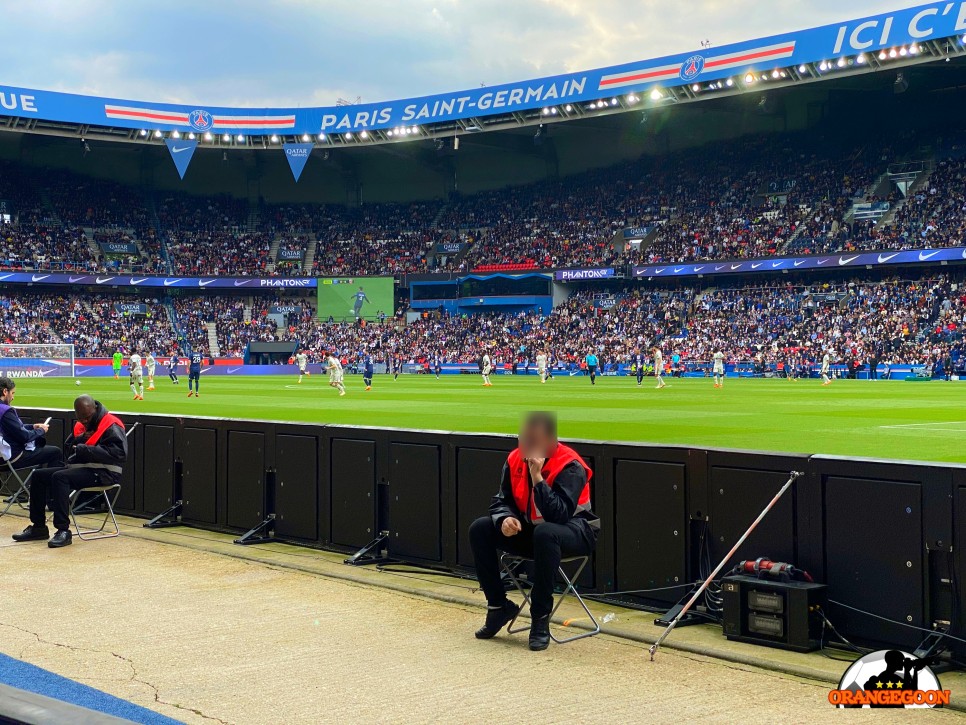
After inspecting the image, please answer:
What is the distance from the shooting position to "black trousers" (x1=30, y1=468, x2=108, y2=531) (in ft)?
34.8

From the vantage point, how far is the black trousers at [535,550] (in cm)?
668

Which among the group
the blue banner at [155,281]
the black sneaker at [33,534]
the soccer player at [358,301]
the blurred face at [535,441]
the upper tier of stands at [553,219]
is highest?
the upper tier of stands at [553,219]

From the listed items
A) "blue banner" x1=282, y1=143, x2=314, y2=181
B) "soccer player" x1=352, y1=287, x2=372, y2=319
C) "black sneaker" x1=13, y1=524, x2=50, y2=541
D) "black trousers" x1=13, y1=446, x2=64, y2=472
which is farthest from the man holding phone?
"soccer player" x1=352, y1=287, x2=372, y2=319

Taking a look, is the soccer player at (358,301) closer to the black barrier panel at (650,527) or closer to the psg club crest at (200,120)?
the psg club crest at (200,120)

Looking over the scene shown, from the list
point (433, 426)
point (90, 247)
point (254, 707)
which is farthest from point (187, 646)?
point (90, 247)

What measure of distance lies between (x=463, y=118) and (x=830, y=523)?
64.6 meters

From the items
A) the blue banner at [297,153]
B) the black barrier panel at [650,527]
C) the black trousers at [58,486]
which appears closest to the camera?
→ the black barrier panel at [650,527]

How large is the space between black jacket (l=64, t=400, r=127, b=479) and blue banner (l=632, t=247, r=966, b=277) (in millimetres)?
51108

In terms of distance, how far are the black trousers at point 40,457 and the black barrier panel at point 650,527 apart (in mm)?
7137

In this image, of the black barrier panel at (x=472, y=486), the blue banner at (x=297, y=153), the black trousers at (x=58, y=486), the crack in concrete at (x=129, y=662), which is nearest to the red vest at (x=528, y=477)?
the black barrier panel at (x=472, y=486)

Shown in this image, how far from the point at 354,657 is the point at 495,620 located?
102 centimetres

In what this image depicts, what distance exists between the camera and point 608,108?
2559 inches

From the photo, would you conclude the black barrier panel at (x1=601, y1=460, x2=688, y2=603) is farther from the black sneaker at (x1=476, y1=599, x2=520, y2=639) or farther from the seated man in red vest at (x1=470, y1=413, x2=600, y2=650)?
the black sneaker at (x1=476, y1=599, x2=520, y2=639)

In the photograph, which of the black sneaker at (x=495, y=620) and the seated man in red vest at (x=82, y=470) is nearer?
the black sneaker at (x=495, y=620)
